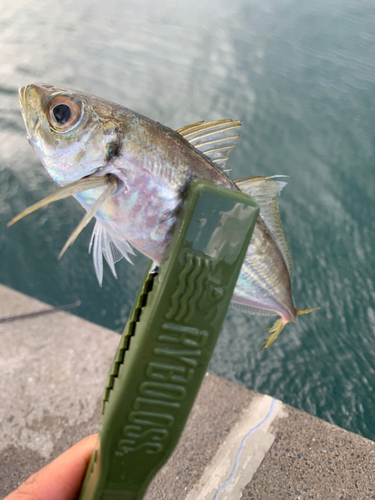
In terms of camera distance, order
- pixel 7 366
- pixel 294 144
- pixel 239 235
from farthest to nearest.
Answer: pixel 294 144, pixel 7 366, pixel 239 235

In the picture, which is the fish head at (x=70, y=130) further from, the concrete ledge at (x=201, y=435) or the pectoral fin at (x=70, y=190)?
the concrete ledge at (x=201, y=435)

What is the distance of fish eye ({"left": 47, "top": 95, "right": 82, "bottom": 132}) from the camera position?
0.72m

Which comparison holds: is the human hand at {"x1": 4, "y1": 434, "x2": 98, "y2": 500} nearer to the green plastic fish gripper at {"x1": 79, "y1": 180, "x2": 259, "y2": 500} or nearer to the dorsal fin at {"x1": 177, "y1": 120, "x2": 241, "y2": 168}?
the green plastic fish gripper at {"x1": 79, "y1": 180, "x2": 259, "y2": 500}

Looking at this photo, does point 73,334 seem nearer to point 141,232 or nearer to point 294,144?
point 141,232

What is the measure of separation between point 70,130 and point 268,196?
0.45 metres

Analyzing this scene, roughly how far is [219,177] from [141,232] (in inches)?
7.2

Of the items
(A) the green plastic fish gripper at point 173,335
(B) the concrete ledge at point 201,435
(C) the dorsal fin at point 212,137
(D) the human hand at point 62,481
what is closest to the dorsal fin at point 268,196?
(C) the dorsal fin at point 212,137

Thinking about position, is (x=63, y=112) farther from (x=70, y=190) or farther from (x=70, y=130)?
(x=70, y=190)

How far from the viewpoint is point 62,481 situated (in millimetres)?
869

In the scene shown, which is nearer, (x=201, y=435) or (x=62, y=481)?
(x=62, y=481)

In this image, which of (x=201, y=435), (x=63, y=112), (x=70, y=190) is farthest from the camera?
(x=201, y=435)

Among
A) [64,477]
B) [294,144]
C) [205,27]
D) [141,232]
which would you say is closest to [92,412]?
[64,477]

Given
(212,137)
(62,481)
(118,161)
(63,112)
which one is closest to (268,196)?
(212,137)

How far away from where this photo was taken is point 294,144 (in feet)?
14.5
